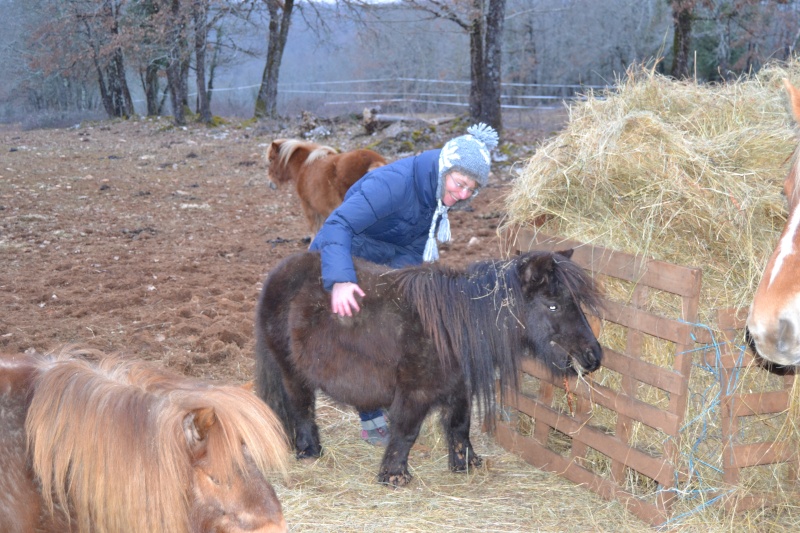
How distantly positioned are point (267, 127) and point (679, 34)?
10527 millimetres

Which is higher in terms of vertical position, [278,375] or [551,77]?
[551,77]

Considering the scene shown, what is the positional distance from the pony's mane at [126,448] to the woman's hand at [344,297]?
4.60ft

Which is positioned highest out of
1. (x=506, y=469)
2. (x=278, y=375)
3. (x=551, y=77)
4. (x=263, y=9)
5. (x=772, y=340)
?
(x=263, y=9)

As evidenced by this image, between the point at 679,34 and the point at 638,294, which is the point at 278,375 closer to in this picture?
the point at 638,294

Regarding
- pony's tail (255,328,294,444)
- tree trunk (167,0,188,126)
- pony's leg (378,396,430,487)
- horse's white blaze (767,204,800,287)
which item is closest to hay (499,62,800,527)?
horse's white blaze (767,204,800,287)

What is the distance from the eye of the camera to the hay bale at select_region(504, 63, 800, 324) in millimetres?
3240

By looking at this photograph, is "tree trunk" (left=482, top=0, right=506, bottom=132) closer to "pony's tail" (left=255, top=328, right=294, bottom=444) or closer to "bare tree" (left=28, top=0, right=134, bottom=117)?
"pony's tail" (left=255, top=328, right=294, bottom=444)

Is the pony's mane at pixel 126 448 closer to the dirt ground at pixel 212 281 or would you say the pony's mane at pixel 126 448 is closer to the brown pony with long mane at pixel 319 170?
the dirt ground at pixel 212 281

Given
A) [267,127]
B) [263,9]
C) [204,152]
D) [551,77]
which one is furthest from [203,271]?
[551,77]

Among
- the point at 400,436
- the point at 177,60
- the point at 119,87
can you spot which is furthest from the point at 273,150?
the point at 119,87

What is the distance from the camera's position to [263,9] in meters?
20.6

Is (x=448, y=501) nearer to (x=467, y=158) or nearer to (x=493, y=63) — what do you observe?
(x=467, y=158)

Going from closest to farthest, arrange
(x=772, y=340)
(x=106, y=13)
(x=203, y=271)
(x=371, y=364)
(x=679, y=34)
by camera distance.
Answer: (x=772, y=340)
(x=371, y=364)
(x=203, y=271)
(x=679, y=34)
(x=106, y=13)

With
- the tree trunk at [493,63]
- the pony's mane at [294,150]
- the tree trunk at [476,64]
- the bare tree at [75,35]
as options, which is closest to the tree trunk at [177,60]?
the bare tree at [75,35]
